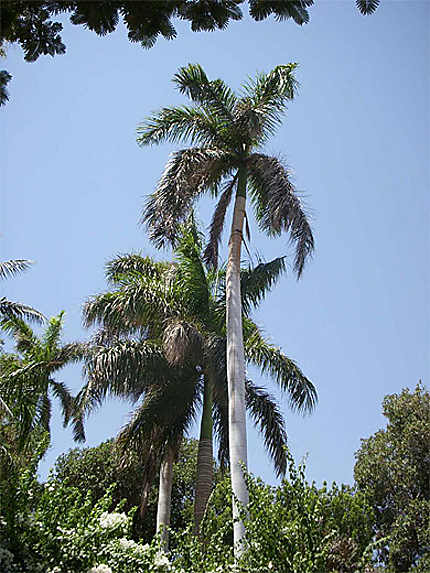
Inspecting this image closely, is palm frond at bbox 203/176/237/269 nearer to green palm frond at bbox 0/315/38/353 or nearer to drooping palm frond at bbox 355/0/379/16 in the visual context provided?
green palm frond at bbox 0/315/38/353

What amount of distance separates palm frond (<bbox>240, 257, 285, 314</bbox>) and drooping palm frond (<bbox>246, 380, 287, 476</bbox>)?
6.12 ft

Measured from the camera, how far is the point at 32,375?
1630 cm

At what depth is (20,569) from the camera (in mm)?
5434

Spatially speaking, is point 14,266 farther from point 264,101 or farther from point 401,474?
point 401,474

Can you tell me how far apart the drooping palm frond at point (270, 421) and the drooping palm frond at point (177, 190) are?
384 cm

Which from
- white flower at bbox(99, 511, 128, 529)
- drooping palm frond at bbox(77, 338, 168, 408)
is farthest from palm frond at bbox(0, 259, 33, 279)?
white flower at bbox(99, 511, 128, 529)

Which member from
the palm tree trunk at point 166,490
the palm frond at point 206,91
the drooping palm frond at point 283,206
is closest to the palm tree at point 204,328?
the palm tree trunk at point 166,490

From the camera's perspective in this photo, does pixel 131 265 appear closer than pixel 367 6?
No

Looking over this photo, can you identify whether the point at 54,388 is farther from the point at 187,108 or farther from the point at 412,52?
the point at 412,52

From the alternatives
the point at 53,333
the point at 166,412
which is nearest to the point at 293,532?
the point at 166,412

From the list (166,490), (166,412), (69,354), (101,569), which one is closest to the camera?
(101,569)

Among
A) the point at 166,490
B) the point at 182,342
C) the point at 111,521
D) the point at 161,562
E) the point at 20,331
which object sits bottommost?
the point at 161,562

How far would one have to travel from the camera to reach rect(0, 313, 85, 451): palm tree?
1437 cm

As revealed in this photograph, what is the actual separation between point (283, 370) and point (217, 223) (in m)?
3.26
